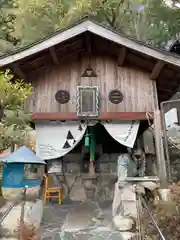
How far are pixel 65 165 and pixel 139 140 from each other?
3.85 m

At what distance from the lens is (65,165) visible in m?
11.8

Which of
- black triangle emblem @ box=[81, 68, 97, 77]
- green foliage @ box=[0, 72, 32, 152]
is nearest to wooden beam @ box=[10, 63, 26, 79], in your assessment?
black triangle emblem @ box=[81, 68, 97, 77]

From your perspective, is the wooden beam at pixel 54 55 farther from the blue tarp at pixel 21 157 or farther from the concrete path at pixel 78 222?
the concrete path at pixel 78 222

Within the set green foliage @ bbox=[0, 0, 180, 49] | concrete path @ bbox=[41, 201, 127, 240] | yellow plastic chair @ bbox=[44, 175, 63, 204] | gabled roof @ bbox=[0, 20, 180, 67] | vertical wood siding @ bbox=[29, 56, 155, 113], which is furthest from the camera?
green foliage @ bbox=[0, 0, 180, 49]

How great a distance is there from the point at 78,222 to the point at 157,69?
546 cm

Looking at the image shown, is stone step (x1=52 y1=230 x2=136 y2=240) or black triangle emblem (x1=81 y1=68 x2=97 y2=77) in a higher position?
black triangle emblem (x1=81 y1=68 x2=97 y2=77)

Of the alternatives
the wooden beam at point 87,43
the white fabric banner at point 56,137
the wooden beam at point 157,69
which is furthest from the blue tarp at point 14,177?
the wooden beam at point 157,69

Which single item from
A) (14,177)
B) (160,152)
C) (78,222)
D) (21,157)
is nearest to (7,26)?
(21,157)

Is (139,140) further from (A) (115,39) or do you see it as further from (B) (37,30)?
(B) (37,30)

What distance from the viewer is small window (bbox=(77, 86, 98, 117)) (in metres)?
7.99


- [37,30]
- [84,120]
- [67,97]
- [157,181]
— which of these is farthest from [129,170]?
[37,30]

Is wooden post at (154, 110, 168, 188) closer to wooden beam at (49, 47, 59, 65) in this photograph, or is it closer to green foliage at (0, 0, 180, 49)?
wooden beam at (49, 47, 59, 65)

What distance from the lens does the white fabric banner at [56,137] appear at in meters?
8.30

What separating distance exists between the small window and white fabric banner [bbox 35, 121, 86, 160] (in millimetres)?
628
